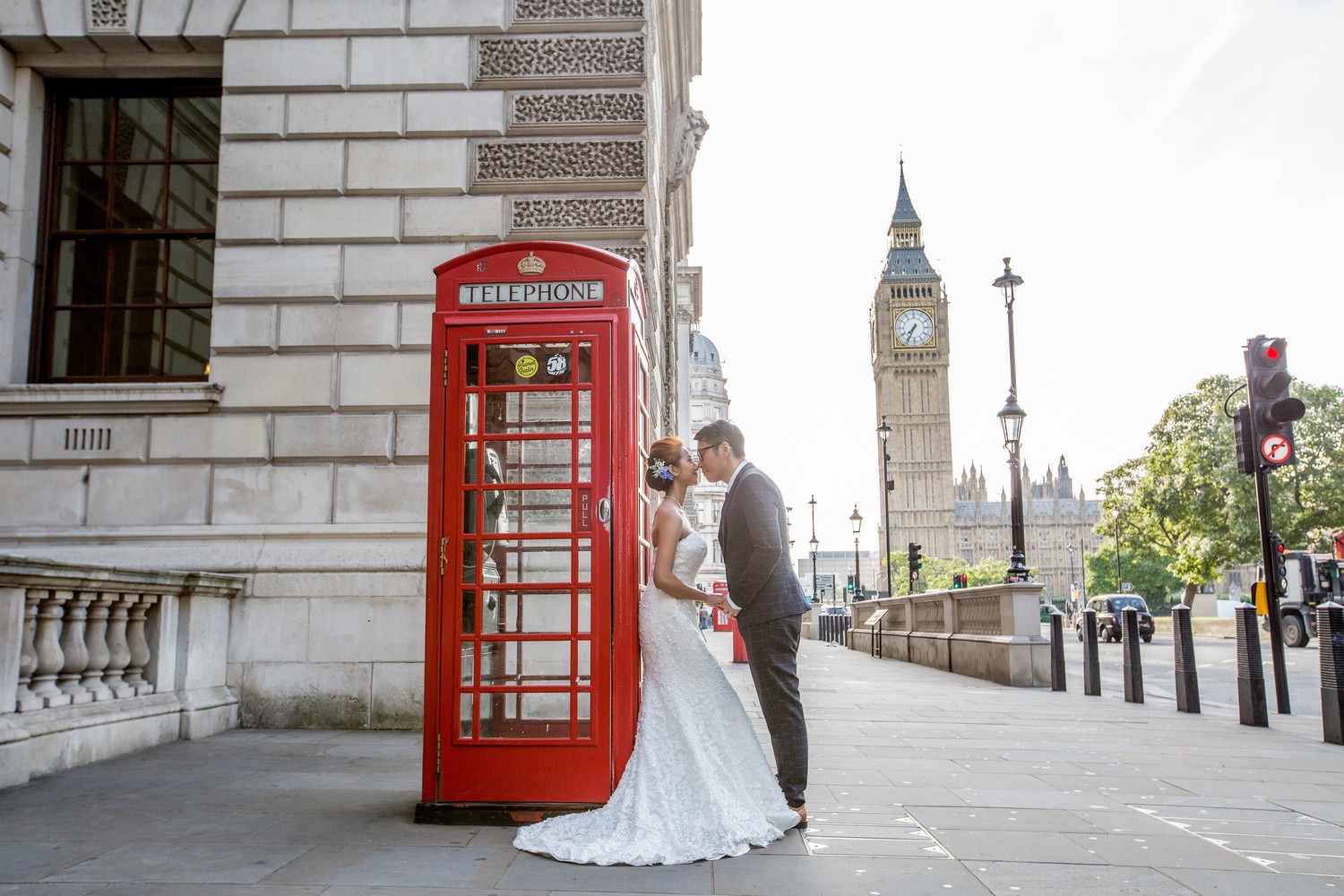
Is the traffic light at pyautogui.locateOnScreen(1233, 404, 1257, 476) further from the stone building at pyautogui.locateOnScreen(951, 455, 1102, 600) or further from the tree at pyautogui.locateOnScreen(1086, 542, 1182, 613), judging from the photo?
the stone building at pyautogui.locateOnScreen(951, 455, 1102, 600)

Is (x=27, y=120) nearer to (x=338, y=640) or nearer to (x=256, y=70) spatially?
(x=256, y=70)

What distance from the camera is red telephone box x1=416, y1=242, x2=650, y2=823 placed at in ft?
15.6

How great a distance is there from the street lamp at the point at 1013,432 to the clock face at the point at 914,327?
369 ft

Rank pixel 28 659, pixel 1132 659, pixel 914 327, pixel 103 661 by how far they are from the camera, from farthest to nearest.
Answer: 1. pixel 914 327
2. pixel 1132 659
3. pixel 103 661
4. pixel 28 659

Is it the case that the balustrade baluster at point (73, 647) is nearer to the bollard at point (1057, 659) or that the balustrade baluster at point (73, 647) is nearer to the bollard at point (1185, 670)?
the bollard at point (1185, 670)

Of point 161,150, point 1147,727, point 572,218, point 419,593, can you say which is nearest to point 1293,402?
point 1147,727

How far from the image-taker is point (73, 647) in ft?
20.2

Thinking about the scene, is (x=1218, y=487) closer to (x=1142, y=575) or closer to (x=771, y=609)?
(x=771, y=609)

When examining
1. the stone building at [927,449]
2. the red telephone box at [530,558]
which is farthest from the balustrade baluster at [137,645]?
the stone building at [927,449]

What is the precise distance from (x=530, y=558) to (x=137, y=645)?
3568mm

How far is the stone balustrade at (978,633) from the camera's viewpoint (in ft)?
45.5

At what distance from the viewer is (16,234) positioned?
8.59 metres

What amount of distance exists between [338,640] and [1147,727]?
683 cm

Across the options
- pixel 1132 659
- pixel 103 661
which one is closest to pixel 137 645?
pixel 103 661
